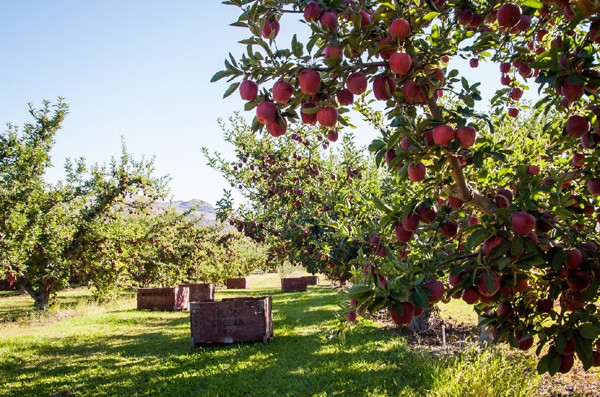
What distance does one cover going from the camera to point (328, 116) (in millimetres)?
1880

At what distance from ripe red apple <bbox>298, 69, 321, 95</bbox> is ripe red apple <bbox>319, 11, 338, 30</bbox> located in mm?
217

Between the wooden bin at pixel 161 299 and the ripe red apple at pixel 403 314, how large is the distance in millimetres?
14764

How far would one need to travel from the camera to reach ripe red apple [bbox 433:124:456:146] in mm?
1988

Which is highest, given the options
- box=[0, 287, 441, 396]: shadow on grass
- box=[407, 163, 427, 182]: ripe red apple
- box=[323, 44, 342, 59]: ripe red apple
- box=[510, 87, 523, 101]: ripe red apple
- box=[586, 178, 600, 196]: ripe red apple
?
box=[510, 87, 523, 101]: ripe red apple

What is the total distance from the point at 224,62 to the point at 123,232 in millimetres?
14574

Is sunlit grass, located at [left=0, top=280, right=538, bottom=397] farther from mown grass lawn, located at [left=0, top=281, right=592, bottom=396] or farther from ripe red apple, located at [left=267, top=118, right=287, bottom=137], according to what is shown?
ripe red apple, located at [left=267, top=118, right=287, bottom=137]

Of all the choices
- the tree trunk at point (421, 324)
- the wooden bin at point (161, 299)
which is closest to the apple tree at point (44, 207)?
the wooden bin at point (161, 299)

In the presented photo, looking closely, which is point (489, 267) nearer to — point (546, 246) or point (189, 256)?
point (546, 246)

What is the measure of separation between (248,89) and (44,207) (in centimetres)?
1440

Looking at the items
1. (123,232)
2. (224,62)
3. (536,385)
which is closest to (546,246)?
(224,62)

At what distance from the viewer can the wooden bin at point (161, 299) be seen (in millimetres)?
15555

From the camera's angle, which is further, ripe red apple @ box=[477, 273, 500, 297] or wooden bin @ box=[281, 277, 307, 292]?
wooden bin @ box=[281, 277, 307, 292]

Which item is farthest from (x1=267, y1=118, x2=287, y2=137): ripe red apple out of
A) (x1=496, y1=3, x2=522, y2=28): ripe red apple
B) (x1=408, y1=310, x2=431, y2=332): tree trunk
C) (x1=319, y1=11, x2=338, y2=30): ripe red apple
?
(x1=408, y1=310, x2=431, y2=332): tree trunk

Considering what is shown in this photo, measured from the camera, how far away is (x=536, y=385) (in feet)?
15.3
